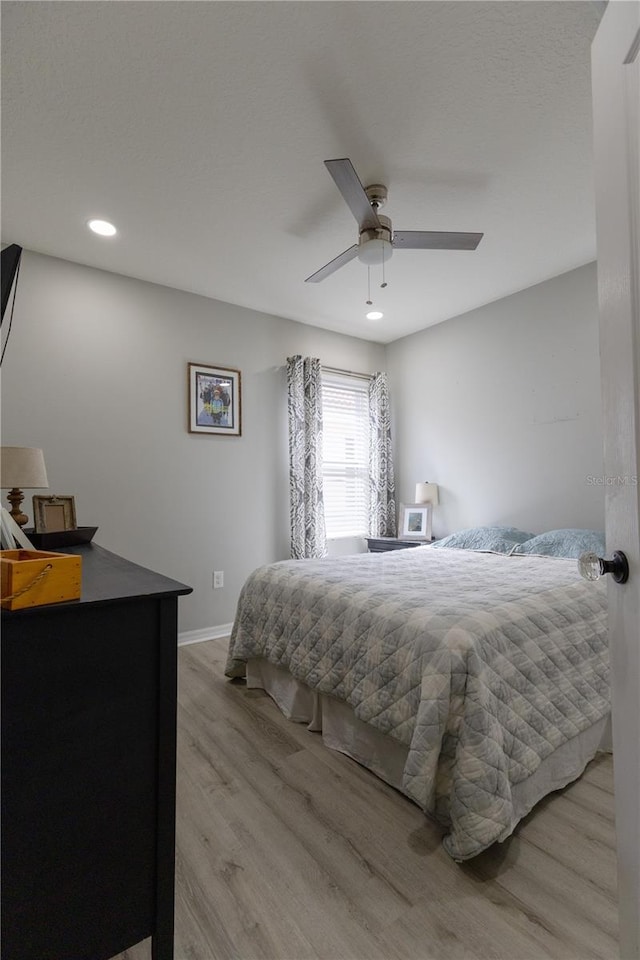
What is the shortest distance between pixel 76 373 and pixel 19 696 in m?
2.68

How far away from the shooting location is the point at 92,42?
1.56 m

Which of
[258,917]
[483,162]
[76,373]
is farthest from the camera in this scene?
[76,373]

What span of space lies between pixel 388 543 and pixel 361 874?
A: 2.92 meters

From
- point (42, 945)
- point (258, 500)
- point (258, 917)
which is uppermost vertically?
point (258, 500)

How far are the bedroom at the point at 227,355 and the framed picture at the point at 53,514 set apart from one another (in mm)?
1078

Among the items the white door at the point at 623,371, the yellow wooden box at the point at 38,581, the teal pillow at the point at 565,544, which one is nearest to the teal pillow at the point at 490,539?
the teal pillow at the point at 565,544

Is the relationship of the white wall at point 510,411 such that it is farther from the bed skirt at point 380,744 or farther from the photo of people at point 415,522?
the bed skirt at point 380,744

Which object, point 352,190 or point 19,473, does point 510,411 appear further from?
point 19,473

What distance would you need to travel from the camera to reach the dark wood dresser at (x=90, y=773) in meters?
0.82

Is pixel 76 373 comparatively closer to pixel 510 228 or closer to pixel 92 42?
pixel 92 42

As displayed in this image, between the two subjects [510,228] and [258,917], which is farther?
[510,228]

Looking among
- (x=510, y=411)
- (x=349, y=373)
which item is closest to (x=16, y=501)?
(x=349, y=373)

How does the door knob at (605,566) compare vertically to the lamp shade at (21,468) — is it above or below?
below

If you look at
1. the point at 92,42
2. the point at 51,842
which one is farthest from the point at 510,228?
the point at 51,842
